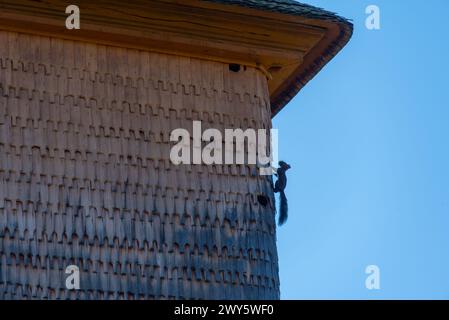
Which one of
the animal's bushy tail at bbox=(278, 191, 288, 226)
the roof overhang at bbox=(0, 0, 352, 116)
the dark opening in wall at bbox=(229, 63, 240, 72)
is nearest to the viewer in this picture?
the roof overhang at bbox=(0, 0, 352, 116)

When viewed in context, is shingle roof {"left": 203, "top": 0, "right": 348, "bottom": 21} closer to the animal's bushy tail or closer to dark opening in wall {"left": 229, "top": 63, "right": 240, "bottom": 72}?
dark opening in wall {"left": 229, "top": 63, "right": 240, "bottom": 72}

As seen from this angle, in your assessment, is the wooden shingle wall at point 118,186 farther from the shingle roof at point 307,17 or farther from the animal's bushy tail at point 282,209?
the shingle roof at point 307,17

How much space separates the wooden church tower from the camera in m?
16.8

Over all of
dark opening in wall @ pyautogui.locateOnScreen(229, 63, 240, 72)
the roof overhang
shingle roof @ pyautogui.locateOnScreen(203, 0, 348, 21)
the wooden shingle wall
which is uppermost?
shingle roof @ pyautogui.locateOnScreen(203, 0, 348, 21)

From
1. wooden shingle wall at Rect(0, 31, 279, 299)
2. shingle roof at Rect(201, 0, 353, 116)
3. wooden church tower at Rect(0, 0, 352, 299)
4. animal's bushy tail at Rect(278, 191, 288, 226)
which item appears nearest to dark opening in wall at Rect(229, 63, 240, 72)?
wooden church tower at Rect(0, 0, 352, 299)

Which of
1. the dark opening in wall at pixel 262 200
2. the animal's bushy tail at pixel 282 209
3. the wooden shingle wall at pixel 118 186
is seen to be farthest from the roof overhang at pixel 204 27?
the dark opening in wall at pixel 262 200

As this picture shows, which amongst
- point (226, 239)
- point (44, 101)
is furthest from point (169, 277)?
point (44, 101)

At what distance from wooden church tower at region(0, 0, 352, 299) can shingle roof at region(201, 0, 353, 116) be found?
Answer: 3 cm

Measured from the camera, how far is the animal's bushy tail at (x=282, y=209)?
711 inches

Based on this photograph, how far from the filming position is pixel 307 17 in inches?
710
